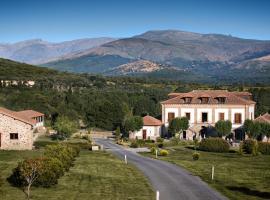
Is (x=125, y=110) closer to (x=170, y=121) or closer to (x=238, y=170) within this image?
(x=170, y=121)

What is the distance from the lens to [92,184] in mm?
31547

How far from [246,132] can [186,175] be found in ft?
114

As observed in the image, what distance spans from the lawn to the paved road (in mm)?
798

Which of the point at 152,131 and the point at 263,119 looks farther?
the point at 152,131

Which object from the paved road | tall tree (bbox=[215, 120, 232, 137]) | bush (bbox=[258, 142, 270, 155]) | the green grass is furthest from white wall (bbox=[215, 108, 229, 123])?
the green grass

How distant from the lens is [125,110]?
93562 millimetres

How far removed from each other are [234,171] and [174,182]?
25.9ft

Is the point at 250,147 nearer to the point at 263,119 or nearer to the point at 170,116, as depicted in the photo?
the point at 263,119

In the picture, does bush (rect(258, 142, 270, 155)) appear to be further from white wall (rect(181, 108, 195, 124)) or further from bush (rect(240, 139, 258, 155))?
white wall (rect(181, 108, 195, 124))

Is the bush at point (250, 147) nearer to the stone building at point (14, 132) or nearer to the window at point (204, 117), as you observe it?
the stone building at point (14, 132)

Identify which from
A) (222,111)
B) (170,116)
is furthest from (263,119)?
(170,116)

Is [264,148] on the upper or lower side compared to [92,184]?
upper

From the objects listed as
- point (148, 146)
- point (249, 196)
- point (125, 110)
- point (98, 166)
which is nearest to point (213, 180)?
point (249, 196)

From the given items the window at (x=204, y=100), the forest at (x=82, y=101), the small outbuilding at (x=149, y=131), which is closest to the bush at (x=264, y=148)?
the window at (x=204, y=100)
